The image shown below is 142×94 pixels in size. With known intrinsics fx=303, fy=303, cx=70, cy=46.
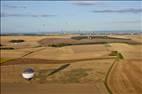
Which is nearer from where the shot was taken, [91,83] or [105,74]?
[91,83]

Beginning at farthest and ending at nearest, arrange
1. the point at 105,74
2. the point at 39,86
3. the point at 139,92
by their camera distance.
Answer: the point at 105,74 < the point at 39,86 < the point at 139,92

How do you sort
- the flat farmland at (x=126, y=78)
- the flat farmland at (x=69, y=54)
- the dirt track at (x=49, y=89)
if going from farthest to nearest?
the flat farmland at (x=69, y=54) < the flat farmland at (x=126, y=78) < the dirt track at (x=49, y=89)

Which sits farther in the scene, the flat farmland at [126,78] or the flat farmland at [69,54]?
the flat farmland at [69,54]

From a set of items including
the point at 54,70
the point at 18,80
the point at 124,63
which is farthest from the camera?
the point at 124,63

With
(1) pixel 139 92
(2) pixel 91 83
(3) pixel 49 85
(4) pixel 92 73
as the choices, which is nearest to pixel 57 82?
(3) pixel 49 85

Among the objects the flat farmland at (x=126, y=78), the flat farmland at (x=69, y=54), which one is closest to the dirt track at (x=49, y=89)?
the flat farmland at (x=126, y=78)

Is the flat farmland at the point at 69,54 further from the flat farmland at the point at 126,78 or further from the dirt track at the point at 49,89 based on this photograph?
the dirt track at the point at 49,89

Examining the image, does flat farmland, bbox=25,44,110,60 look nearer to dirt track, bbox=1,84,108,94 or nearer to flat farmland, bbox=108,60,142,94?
flat farmland, bbox=108,60,142,94

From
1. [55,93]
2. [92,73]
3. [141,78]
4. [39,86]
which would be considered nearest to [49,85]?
[39,86]

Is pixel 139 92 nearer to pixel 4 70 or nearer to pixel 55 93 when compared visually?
pixel 55 93

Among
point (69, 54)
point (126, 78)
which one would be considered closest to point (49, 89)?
point (126, 78)

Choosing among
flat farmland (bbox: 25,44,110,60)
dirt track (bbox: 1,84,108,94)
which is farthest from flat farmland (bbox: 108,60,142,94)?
flat farmland (bbox: 25,44,110,60)
